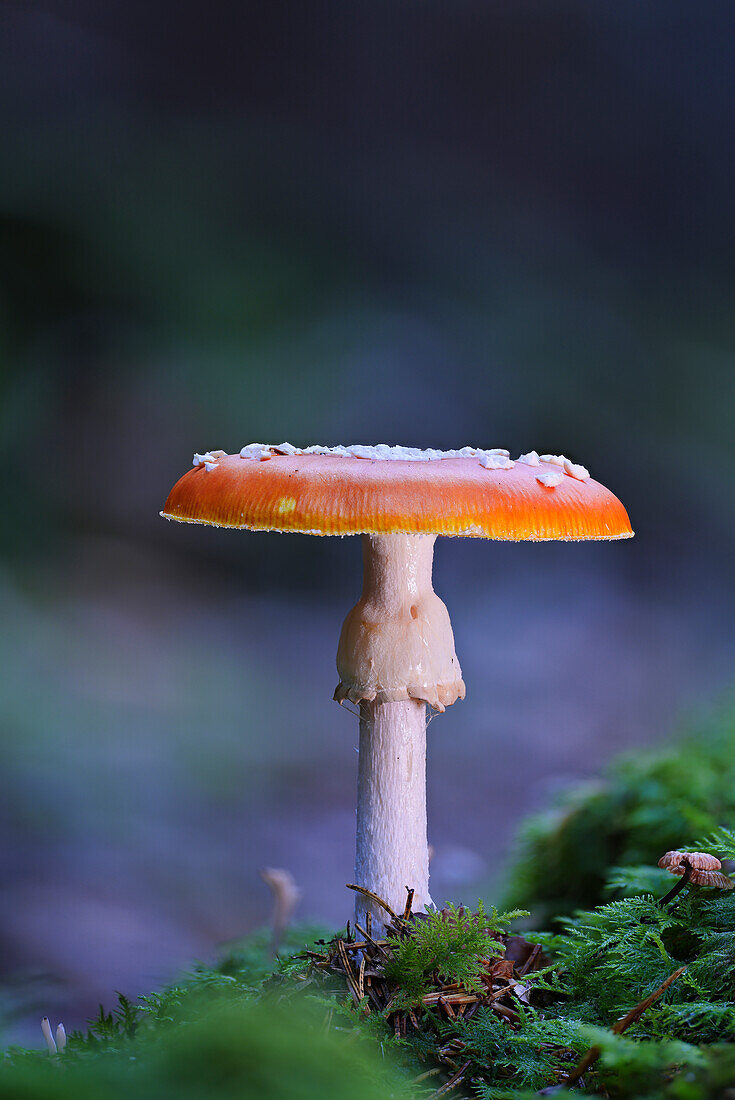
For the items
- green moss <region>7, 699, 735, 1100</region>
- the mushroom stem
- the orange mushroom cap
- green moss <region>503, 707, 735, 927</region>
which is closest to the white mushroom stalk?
the mushroom stem

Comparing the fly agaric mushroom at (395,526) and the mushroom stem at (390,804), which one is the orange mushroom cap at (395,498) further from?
the mushroom stem at (390,804)

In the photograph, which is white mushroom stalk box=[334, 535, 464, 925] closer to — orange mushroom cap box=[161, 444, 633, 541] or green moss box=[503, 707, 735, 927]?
orange mushroom cap box=[161, 444, 633, 541]

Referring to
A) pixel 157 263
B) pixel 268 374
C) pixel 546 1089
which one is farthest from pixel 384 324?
pixel 546 1089

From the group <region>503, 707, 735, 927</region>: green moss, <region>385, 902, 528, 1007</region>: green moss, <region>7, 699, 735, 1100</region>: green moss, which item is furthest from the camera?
<region>503, 707, 735, 927</region>: green moss

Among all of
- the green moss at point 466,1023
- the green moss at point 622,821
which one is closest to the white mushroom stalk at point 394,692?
the green moss at point 466,1023

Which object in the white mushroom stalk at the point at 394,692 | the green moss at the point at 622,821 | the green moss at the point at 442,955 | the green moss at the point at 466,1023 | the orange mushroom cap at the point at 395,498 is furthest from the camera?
the green moss at the point at 622,821

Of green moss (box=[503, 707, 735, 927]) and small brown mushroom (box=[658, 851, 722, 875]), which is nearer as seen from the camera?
small brown mushroom (box=[658, 851, 722, 875])
